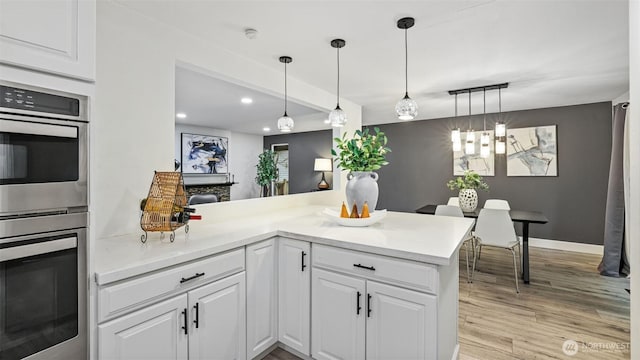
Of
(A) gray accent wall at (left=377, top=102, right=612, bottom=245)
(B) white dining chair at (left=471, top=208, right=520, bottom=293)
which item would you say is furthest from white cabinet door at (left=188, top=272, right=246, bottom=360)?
(A) gray accent wall at (left=377, top=102, right=612, bottom=245)

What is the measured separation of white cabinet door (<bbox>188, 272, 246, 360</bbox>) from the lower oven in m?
0.46

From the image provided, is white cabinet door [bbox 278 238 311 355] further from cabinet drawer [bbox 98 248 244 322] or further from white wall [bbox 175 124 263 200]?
white wall [bbox 175 124 263 200]

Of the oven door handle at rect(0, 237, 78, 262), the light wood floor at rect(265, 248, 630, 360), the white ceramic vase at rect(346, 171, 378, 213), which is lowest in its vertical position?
the light wood floor at rect(265, 248, 630, 360)

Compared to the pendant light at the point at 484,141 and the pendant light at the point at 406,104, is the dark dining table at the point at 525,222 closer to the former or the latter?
the pendant light at the point at 484,141

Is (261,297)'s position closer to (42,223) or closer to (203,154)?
(42,223)

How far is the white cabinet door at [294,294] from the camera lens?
188 centimetres

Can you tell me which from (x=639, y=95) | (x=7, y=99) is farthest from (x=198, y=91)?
(x=639, y=95)

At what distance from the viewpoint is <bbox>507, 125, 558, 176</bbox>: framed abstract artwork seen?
15.8 ft

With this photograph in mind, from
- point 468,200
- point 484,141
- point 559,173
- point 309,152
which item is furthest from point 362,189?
point 559,173

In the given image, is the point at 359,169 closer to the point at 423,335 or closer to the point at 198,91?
the point at 423,335

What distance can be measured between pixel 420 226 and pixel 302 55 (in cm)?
176

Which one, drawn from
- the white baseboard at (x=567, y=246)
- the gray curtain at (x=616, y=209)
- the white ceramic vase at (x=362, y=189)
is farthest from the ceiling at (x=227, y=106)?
the white baseboard at (x=567, y=246)

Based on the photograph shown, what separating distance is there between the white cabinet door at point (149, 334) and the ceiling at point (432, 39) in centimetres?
176

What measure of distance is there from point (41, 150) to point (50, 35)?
416mm
